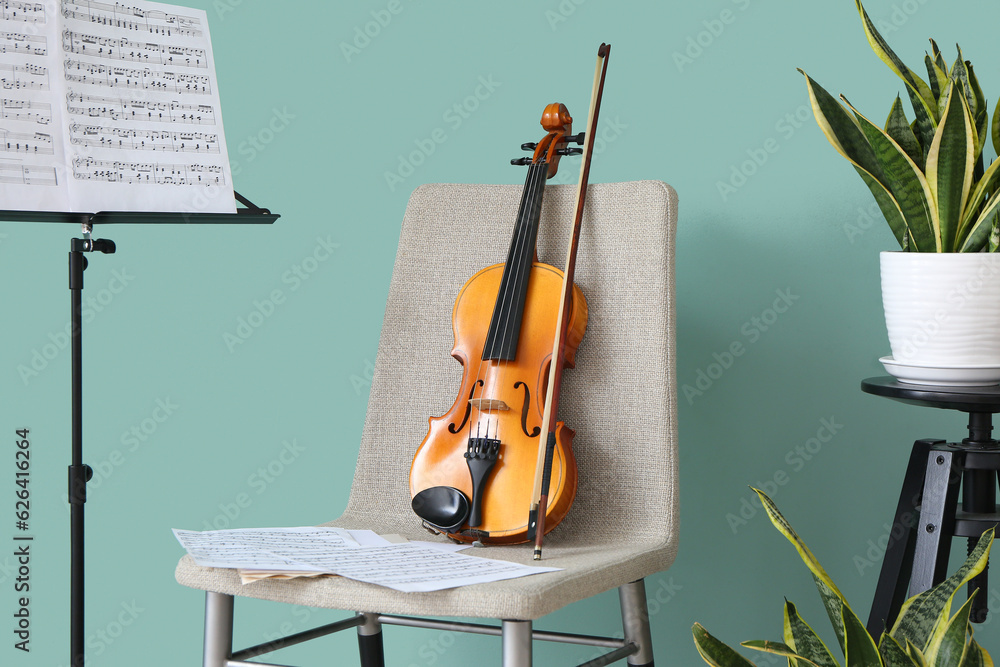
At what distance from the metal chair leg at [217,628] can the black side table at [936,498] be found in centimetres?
80

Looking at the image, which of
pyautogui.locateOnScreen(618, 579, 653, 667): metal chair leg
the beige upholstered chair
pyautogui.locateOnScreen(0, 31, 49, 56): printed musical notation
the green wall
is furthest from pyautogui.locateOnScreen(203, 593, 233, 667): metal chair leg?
pyautogui.locateOnScreen(0, 31, 49, 56): printed musical notation

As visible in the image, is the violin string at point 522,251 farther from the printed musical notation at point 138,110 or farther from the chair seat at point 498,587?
the printed musical notation at point 138,110

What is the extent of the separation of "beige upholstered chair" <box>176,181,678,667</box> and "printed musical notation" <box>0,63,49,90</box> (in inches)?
22.3

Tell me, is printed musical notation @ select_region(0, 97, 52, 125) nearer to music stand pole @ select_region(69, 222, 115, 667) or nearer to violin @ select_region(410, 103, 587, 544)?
music stand pole @ select_region(69, 222, 115, 667)

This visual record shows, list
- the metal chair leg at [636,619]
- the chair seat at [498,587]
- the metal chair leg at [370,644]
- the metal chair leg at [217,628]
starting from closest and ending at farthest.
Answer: the chair seat at [498,587] → the metal chair leg at [217,628] → the metal chair leg at [636,619] → the metal chair leg at [370,644]

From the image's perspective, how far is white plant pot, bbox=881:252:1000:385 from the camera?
47.2 inches

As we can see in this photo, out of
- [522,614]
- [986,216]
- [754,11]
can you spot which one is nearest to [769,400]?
[986,216]

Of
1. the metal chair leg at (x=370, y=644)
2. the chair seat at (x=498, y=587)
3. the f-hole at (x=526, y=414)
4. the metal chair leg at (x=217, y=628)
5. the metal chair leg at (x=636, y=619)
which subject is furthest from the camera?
the metal chair leg at (x=370, y=644)

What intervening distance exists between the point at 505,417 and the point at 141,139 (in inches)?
25.8

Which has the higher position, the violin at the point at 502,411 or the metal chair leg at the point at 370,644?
the violin at the point at 502,411

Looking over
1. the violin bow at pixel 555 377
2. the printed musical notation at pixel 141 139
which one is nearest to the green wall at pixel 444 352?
the violin bow at pixel 555 377

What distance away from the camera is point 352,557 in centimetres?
116

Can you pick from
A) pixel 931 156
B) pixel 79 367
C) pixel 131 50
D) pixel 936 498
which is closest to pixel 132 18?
pixel 131 50

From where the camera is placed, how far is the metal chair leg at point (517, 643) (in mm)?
1047
